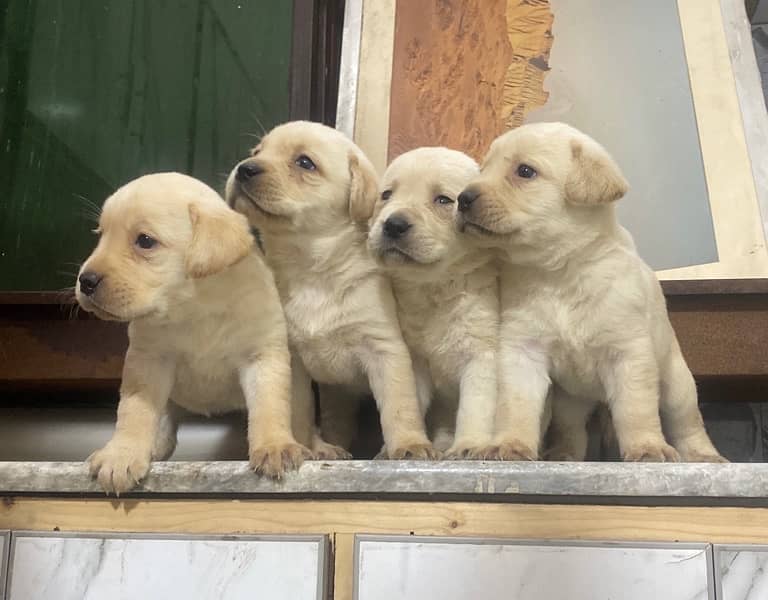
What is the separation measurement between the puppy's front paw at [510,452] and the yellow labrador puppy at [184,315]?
422 millimetres

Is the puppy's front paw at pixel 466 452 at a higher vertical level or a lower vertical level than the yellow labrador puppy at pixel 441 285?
lower

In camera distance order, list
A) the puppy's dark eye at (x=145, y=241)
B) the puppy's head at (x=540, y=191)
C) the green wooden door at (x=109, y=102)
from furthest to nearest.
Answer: the green wooden door at (x=109, y=102), the puppy's head at (x=540, y=191), the puppy's dark eye at (x=145, y=241)

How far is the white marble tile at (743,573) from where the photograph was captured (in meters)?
1.41

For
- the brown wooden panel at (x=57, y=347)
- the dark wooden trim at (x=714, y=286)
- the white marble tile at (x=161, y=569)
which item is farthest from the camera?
the brown wooden panel at (x=57, y=347)

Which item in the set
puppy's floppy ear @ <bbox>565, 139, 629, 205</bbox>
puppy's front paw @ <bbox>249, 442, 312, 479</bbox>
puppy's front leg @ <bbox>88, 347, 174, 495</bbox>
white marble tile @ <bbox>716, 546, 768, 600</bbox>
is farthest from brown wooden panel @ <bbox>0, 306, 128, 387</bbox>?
white marble tile @ <bbox>716, 546, 768, 600</bbox>

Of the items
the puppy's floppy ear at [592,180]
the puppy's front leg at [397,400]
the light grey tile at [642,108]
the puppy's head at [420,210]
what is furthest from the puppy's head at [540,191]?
the light grey tile at [642,108]

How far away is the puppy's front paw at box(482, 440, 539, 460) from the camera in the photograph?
1794 mm

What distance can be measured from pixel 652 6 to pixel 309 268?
1588 mm

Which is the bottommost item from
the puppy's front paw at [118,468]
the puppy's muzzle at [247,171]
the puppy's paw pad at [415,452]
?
the puppy's front paw at [118,468]

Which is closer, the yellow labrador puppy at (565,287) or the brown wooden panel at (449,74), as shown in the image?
the yellow labrador puppy at (565,287)

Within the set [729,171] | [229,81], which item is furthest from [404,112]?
[729,171]

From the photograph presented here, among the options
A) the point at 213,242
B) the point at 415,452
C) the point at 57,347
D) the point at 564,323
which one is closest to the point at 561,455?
the point at 564,323

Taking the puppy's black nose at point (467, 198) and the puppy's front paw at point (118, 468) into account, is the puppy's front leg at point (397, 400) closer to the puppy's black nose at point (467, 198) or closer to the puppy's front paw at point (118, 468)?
the puppy's black nose at point (467, 198)

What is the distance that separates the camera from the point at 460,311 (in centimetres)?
212
